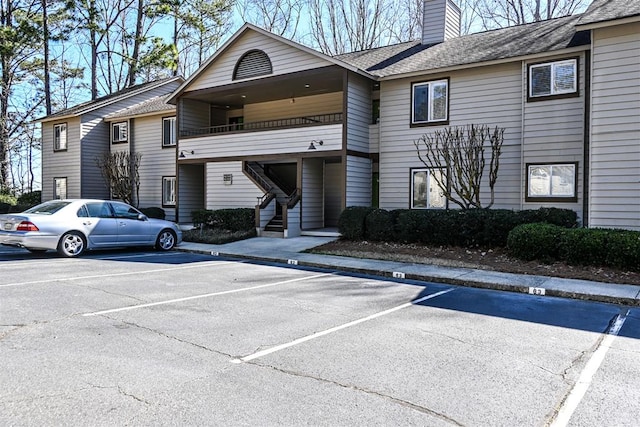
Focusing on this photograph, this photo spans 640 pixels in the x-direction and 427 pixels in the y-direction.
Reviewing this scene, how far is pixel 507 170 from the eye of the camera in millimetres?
15227

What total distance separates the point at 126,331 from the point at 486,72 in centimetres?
1367

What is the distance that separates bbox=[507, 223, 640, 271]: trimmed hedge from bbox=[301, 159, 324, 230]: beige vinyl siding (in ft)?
27.2

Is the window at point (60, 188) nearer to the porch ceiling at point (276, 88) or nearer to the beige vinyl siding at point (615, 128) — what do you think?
the porch ceiling at point (276, 88)

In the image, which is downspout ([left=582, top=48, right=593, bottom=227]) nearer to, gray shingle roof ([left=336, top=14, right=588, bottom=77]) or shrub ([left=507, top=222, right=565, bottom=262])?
gray shingle roof ([left=336, top=14, right=588, bottom=77])

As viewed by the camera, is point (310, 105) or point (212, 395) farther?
point (310, 105)

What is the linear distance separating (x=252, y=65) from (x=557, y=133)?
11.3m

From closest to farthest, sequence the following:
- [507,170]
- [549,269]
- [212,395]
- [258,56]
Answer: [212,395], [549,269], [507,170], [258,56]

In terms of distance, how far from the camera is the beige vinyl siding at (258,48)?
17844 millimetres

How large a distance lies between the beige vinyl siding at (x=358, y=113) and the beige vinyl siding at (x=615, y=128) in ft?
24.5

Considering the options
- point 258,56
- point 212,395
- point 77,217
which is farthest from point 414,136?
point 212,395

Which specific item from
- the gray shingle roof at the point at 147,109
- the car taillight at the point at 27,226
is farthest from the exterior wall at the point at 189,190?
the car taillight at the point at 27,226

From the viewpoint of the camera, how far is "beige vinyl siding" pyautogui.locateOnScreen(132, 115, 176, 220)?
24.1 meters

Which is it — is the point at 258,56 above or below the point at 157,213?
above

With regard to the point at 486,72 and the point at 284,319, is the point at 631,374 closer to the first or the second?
the point at 284,319
